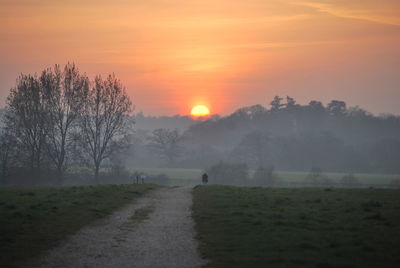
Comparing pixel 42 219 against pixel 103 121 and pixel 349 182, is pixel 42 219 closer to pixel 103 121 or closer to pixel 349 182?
pixel 103 121

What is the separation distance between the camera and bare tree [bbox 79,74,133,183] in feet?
217

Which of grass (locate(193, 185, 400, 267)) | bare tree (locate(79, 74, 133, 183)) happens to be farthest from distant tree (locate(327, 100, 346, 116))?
grass (locate(193, 185, 400, 267))

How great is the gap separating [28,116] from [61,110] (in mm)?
3997

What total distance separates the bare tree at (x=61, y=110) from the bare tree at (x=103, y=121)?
1672mm

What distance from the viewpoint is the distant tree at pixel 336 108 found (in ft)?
581

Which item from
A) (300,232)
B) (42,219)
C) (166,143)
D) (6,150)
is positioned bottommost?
(300,232)

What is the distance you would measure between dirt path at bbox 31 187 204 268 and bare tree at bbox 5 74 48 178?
131 ft

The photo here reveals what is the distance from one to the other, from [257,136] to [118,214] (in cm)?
8973

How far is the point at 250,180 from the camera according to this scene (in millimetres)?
86312

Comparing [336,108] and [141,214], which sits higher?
[336,108]

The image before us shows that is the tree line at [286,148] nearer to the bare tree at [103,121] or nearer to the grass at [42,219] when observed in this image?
the bare tree at [103,121]

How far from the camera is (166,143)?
116m

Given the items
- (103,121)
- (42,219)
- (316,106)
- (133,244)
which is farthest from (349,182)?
(316,106)

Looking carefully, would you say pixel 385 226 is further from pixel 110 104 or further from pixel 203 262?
pixel 110 104
